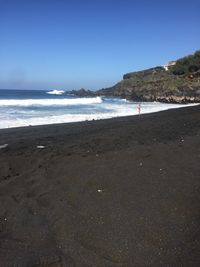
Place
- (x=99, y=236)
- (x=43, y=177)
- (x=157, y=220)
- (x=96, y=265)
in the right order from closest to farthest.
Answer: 1. (x=96, y=265)
2. (x=99, y=236)
3. (x=157, y=220)
4. (x=43, y=177)

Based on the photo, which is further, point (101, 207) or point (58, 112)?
point (58, 112)

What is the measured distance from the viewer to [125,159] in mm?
8164

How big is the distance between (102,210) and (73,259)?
4.13 feet

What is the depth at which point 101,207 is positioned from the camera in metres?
5.65

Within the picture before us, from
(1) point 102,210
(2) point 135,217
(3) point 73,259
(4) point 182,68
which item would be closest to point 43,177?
(1) point 102,210

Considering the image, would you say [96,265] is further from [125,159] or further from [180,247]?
[125,159]

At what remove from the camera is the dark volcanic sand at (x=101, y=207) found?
4.49 meters

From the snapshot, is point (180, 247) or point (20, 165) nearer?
point (180, 247)

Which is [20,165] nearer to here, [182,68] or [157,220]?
[157,220]

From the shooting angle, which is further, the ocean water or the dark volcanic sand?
the ocean water

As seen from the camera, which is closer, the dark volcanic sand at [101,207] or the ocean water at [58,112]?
the dark volcanic sand at [101,207]

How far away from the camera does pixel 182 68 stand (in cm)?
7700

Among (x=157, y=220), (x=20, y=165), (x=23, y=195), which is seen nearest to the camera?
(x=157, y=220)

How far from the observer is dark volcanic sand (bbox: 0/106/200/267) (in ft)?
14.7
